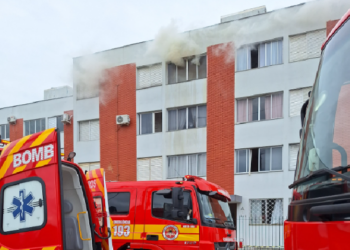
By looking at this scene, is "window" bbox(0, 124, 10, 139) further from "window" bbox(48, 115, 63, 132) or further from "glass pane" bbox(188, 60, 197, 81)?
"glass pane" bbox(188, 60, 197, 81)

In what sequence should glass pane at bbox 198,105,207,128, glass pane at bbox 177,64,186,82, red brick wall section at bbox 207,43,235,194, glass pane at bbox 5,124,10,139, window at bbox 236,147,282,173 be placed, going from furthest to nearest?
glass pane at bbox 5,124,10,139, glass pane at bbox 177,64,186,82, glass pane at bbox 198,105,207,128, red brick wall section at bbox 207,43,235,194, window at bbox 236,147,282,173

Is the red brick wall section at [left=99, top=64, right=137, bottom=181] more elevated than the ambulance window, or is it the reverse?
the red brick wall section at [left=99, top=64, right=137, bottom=181]

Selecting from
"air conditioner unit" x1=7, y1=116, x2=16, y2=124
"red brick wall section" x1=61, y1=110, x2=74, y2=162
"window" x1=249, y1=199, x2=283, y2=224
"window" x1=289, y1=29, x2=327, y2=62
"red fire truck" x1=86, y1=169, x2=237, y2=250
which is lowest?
"window" x1=249, y1=199, x2=283, y2=224

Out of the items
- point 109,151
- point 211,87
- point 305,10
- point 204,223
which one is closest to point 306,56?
point 305,10

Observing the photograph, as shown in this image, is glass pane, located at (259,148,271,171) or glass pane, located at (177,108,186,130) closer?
glass pane, located at (259,148,271,171)

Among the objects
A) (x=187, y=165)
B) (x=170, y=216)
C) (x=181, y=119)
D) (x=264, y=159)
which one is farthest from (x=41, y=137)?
(x=181, y=119)

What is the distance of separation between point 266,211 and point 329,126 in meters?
18.0

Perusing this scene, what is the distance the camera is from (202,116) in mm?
22438

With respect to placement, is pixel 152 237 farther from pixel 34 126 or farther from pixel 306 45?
pixel 34 126

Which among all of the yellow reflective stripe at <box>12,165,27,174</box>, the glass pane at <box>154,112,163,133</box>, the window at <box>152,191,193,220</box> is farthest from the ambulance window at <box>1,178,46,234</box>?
the glass pane at <box>154,112,163,133</box>

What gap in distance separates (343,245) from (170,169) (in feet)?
68.8

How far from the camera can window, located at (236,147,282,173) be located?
20.1 meters

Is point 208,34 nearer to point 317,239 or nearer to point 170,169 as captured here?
point 170,169

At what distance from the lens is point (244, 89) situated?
835 inches
